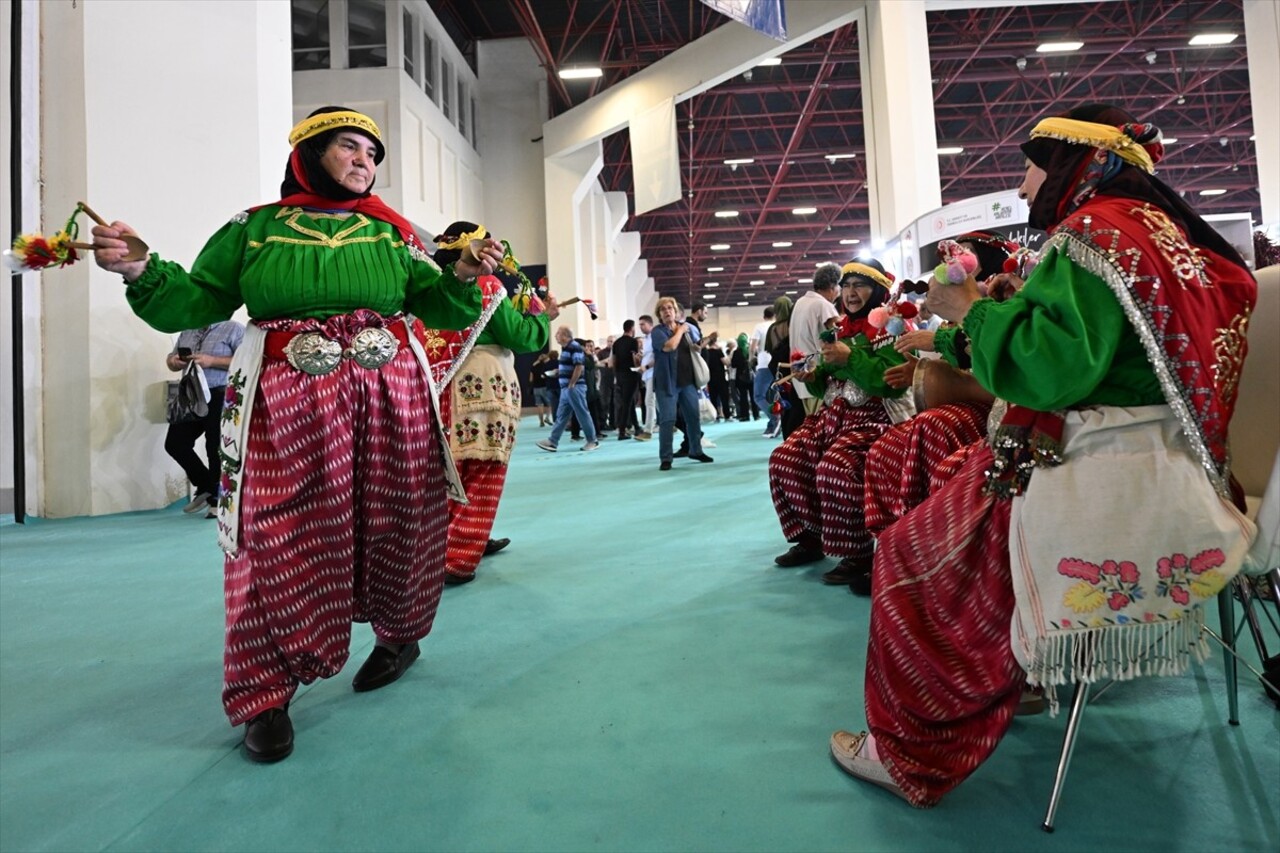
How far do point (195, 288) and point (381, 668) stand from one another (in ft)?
3.34

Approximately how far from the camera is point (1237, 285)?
111 centimetres

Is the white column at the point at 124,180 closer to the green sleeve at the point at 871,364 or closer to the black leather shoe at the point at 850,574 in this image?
the green sleeve at the point at 871,364

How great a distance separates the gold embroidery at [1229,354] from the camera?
107 centimetres

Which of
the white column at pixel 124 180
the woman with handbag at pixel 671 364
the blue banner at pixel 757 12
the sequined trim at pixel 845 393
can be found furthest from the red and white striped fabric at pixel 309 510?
the blue banner at pixel 757 12

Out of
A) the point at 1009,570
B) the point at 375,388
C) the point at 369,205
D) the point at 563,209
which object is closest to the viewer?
the point at 1009,570

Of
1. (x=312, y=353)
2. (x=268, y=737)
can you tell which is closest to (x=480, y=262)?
(x=312, y=353)

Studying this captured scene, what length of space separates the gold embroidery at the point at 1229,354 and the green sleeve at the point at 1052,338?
129mm

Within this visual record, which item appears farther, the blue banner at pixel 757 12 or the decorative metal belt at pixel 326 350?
the blue banner at pixel 757 12

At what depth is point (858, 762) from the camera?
137 cm

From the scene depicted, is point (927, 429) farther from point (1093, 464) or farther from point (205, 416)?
point (205, 416)

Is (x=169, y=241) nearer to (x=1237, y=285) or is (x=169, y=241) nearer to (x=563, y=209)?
(x=1237, y=285)

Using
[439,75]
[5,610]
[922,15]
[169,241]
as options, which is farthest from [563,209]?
[5,610]

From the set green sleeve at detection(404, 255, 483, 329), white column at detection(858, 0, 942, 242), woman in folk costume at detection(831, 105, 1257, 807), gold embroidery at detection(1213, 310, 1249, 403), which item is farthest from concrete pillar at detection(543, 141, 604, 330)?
gold embroidery at detection(1213, 310, 1249, 403)

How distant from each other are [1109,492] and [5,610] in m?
3.43
